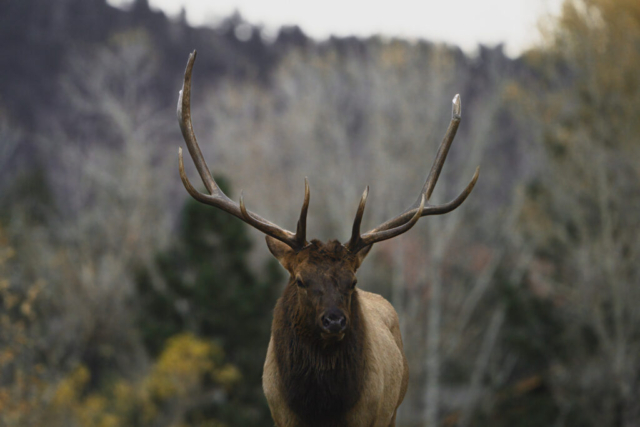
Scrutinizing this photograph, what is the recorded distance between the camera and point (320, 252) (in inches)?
180

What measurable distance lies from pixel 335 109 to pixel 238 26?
38.5 m

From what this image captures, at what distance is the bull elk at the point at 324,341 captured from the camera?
14.2ft

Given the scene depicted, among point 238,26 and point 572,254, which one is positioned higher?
point 238,26

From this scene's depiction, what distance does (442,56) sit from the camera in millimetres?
26328

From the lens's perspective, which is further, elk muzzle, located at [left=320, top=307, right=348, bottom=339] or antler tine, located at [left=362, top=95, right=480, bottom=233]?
antler tine, located at [left=362, top=95, right=480, bottom=233]

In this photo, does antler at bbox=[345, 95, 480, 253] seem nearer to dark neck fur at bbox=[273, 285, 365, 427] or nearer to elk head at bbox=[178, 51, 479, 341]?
elk head at bbox=[178, 51, 479, 341]

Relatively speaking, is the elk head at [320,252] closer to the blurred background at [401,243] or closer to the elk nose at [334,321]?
the elk nose at [334,321]

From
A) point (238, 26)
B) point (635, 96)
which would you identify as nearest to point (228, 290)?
point (635, 96)

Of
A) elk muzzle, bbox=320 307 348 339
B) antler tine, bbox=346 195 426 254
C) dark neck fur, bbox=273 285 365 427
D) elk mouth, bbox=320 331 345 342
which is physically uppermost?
antler tine, bbox=346 195 426 254

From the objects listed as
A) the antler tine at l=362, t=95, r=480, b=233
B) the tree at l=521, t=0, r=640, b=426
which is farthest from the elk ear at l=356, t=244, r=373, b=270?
the tree at l=521, t=0, r=640, b=426

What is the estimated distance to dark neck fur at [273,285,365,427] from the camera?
14.3 feet

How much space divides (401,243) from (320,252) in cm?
2074

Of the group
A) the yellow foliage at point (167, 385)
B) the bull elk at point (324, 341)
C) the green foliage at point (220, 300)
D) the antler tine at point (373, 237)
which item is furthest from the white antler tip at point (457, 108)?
the yellow foliage at point (167, 385)

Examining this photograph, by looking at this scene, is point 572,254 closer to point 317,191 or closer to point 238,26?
point 317,191
